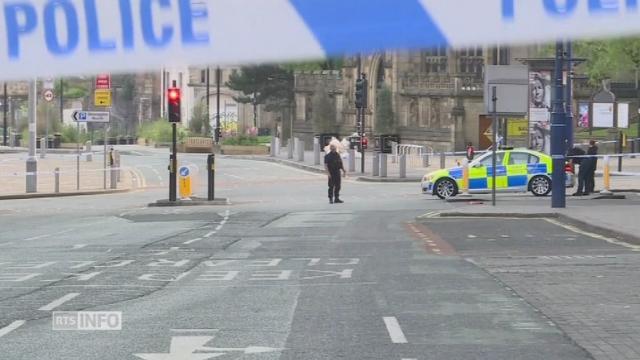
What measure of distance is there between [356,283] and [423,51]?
7.49m

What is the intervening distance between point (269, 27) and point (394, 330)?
190 inches

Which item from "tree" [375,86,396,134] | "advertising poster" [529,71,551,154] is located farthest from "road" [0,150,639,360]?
"tree" [375,86,396,134]

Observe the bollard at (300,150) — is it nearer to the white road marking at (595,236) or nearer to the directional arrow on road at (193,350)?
the white road marking at (595,236)

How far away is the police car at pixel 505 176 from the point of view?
30172 mm

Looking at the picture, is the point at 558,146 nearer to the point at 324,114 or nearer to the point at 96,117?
the point at 96,117

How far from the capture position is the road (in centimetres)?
778

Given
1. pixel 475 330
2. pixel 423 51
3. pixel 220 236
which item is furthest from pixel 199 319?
pixel 220 236

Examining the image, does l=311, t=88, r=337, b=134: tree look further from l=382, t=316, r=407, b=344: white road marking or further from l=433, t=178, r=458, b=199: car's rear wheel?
l=382, t=316, r=407, b=344: white road marking

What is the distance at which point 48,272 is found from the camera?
41.5 ft

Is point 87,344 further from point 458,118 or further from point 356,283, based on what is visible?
point 458,118

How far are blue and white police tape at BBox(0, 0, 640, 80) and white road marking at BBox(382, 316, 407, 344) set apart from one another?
425cm

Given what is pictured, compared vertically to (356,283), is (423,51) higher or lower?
higher

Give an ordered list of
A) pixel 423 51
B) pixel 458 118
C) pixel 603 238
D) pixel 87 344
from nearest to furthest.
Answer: pixel 423 51, pixel 87 344, pixel 603 238, pixel 458 118

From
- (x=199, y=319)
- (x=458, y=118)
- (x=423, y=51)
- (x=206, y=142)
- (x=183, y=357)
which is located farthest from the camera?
(x=206, y=142)
